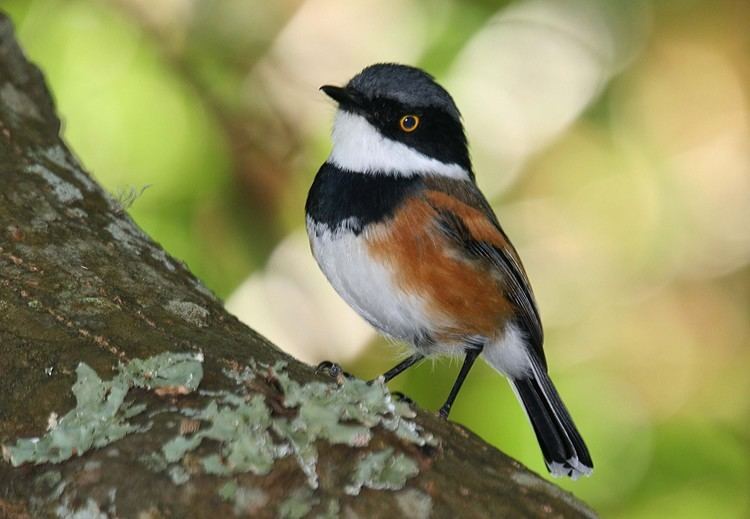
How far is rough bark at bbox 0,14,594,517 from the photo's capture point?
6.57 feet

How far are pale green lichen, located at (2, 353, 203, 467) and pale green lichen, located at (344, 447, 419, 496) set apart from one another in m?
0.41

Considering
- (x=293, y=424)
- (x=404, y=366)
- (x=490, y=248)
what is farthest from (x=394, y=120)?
(x=293, y=424)

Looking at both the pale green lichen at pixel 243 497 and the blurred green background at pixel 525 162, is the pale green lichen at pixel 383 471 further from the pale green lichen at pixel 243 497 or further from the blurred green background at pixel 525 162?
the blurred green background at pixel 525 162

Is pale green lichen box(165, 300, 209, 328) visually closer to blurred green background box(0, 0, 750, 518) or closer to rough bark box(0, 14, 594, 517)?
rough bark box(0, 14, 594, 517)

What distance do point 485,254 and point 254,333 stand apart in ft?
4.18

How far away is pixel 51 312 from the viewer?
8.22 ft

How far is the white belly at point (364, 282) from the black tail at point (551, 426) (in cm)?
72

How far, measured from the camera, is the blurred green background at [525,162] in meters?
4.71

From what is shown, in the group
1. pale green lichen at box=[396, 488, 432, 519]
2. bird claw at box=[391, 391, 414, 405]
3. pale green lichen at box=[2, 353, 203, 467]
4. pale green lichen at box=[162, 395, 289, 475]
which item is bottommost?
pale green lichen at box=[2, 353, 203, 467]

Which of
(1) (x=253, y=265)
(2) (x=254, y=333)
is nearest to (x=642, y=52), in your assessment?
(1) (x=253, y=265)

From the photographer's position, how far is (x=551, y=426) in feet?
13.5

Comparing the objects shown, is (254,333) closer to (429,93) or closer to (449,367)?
(429,93)

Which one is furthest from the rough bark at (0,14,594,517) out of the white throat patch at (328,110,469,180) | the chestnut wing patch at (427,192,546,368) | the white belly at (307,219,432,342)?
the chestnut wing patch at (427,192,546,368)

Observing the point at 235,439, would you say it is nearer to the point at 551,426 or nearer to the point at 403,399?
the point at 403,399
